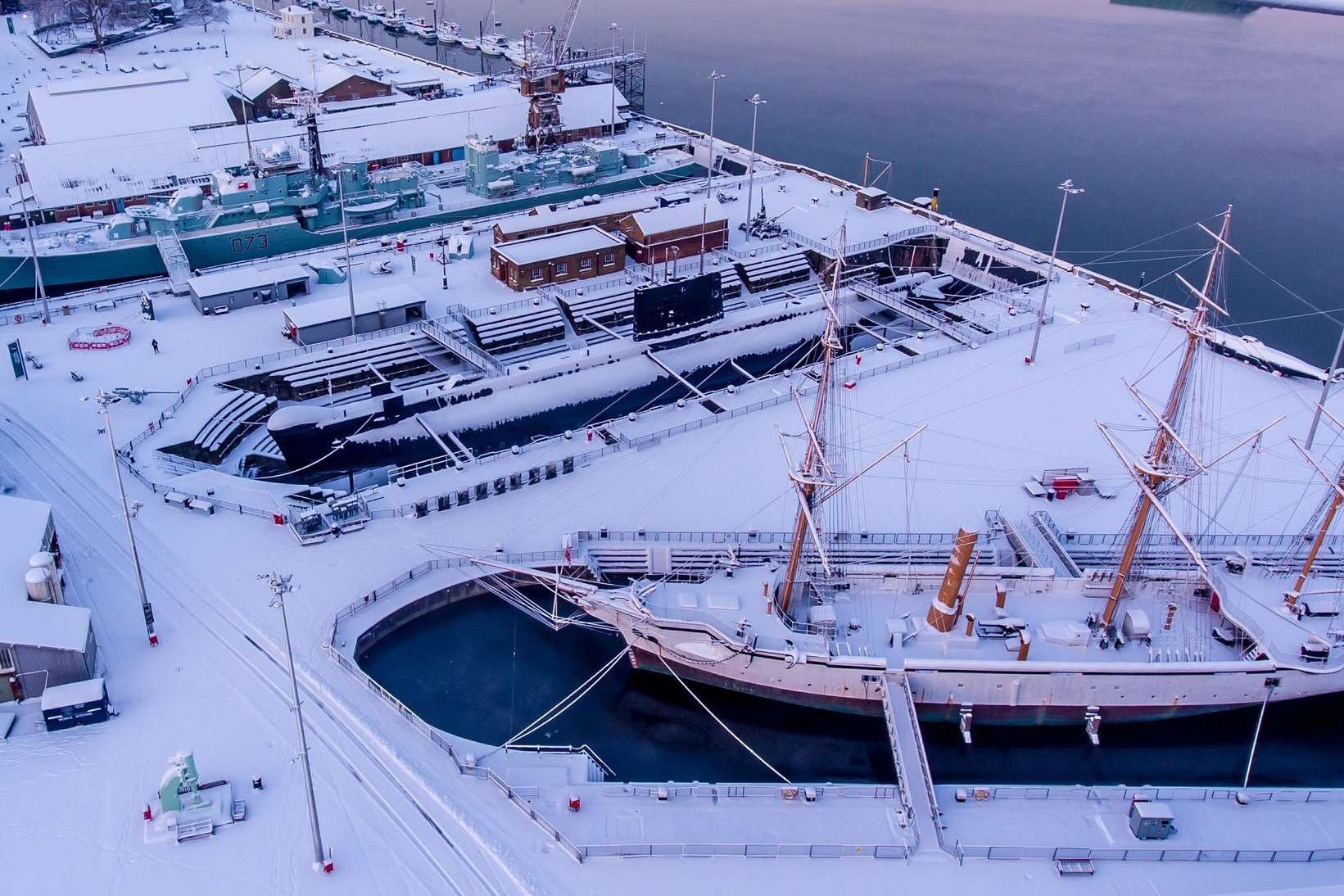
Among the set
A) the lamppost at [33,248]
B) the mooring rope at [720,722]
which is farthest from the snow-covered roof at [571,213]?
the mooring rope at [720,722]

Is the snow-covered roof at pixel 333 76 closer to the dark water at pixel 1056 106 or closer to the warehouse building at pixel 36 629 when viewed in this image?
the dark water at pixel 1056 106

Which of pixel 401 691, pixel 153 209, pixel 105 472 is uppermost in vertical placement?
pixel 153 209

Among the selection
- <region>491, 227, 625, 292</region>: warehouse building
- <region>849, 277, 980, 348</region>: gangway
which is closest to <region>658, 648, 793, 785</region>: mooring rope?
<region>849, 277, 980, 348</region>: gangway

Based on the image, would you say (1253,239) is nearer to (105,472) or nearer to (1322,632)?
(1322,632)

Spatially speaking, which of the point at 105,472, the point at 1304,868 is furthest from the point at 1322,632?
the point at 105,472

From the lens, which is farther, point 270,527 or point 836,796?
point 270,527

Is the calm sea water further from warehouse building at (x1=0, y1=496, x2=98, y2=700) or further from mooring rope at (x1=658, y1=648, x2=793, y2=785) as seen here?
warehouse building at (x1=0, y1=496, x2=98, y2=700)

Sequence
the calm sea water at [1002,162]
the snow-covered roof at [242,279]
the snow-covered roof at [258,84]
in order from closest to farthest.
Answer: the calm sea water at [1002,162]
the snow-covered roof at [242,279]
the snow-covered roof at [258,84]

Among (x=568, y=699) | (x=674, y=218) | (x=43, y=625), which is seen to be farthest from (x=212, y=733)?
(x=674, y=218)
